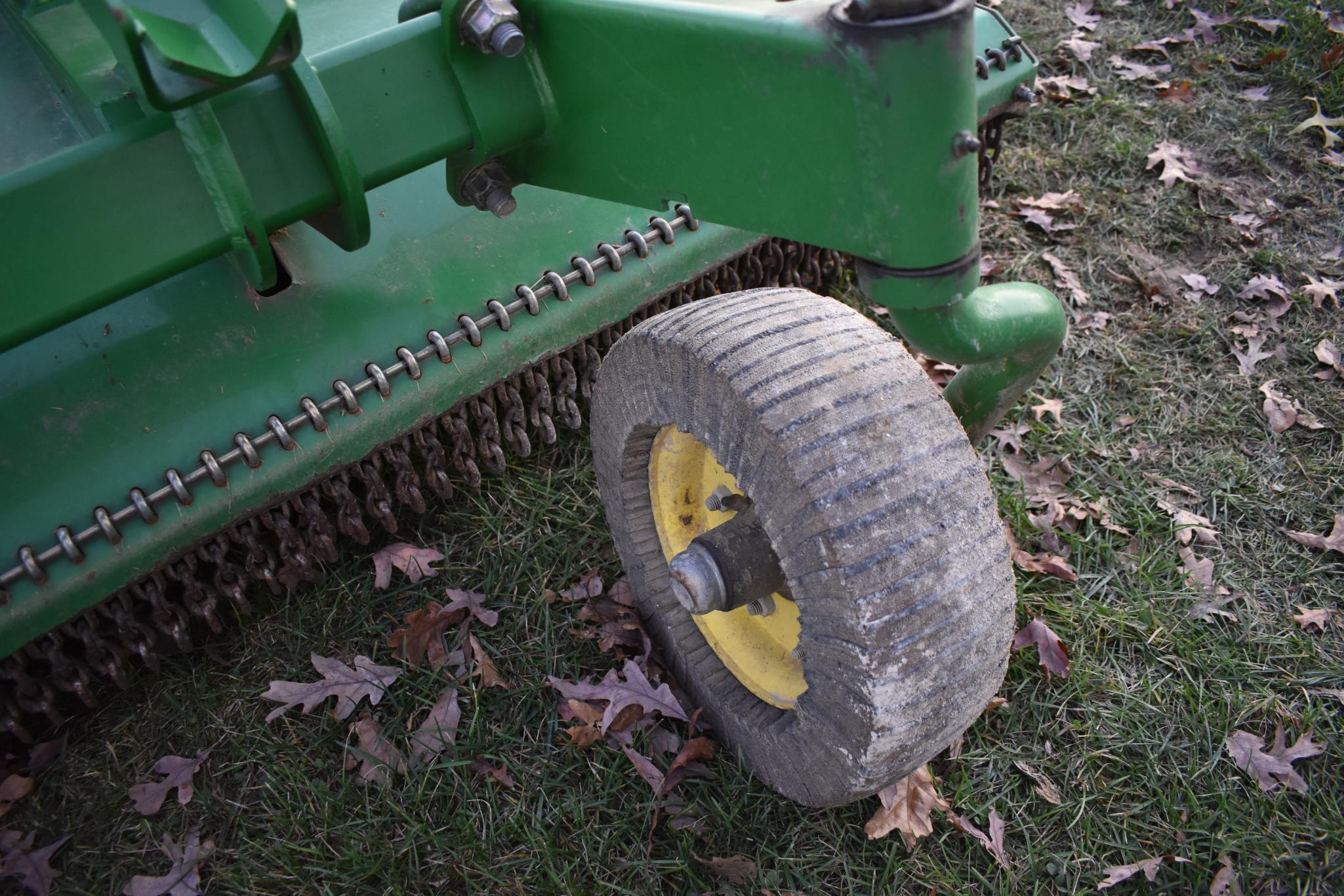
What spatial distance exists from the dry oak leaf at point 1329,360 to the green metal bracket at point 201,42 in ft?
8.88

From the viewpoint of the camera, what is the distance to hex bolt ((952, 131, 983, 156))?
126 centimetres

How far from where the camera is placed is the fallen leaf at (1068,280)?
3.01 m

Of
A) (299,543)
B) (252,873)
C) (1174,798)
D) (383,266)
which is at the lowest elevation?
(1174,798)

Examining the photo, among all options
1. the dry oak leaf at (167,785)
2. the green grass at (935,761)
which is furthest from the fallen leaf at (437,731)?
the dry oak leaf at (167,785)

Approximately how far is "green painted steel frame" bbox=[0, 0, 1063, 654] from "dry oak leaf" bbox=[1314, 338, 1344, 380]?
152cm

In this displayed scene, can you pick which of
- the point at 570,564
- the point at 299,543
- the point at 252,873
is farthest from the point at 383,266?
the point at 252,873

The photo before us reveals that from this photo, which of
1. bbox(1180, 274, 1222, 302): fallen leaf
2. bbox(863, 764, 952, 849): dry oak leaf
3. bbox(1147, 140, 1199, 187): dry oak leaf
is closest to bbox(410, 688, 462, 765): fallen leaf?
bbox(863, 764, 952, 849): dry oak leaf

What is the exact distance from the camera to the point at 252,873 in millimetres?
1899

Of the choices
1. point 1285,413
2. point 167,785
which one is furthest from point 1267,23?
point 167,785

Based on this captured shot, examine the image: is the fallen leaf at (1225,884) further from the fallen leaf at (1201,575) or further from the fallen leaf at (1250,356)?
the fallen leaf at (1250,356)

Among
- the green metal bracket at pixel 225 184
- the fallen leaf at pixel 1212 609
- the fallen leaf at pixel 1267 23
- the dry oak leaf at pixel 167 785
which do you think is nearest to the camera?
the green metal bracket at pixel 225 184

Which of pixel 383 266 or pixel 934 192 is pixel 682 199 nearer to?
pixel 934 192

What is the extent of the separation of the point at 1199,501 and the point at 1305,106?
196 centimetres

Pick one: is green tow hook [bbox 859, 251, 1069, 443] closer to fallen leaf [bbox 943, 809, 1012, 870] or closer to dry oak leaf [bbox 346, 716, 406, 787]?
fallen leaf [bbox 943, 809, 1012, 870]
